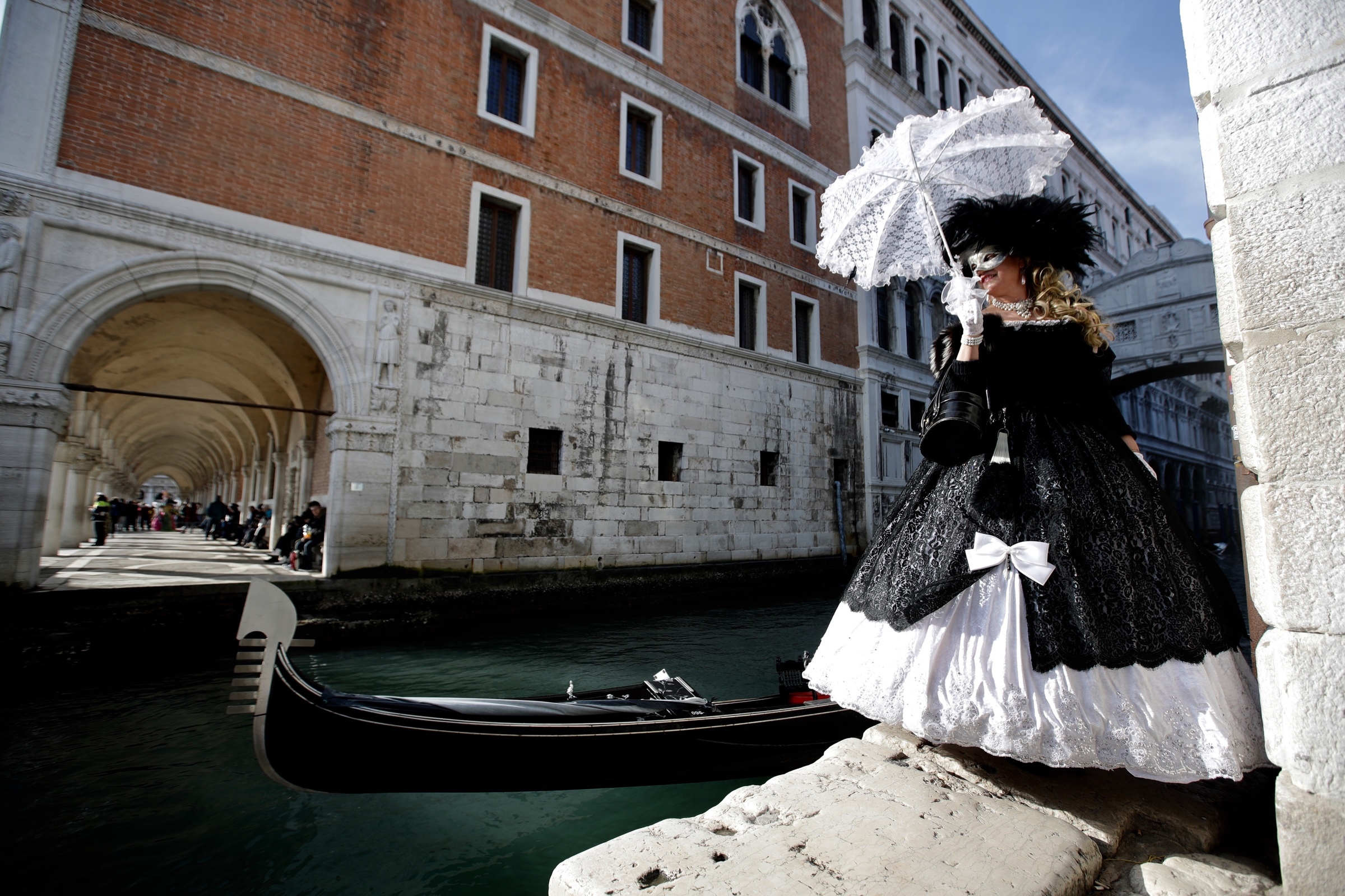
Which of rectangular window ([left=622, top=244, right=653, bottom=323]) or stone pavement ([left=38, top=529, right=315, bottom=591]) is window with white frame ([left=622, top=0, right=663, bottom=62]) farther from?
stone pavement ([left=38, top=529, right=315, bottom=591])

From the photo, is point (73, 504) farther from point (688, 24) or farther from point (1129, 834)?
point (1129, 834)

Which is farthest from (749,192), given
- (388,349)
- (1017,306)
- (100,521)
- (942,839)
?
(100,521)

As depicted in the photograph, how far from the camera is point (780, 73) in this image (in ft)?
48.0

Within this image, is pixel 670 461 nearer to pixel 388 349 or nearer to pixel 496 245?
pixel 496 245

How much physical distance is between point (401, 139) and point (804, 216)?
29.5ft

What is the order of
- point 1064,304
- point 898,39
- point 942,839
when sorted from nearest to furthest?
point 942,839, point 1064,304, point 898,39

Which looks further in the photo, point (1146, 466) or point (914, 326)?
point (914, 326)

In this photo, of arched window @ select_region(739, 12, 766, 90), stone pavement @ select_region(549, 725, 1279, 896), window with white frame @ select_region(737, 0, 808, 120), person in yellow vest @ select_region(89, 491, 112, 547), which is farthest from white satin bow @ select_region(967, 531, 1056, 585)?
person in yellow vest @ select_region(89, 491, 112, 547)

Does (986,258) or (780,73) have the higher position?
(780,73)

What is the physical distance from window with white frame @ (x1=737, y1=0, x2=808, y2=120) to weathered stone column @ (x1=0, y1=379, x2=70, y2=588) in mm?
12955

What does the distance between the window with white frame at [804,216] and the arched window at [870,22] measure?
19.0 feet

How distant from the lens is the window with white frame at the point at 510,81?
9883 mm

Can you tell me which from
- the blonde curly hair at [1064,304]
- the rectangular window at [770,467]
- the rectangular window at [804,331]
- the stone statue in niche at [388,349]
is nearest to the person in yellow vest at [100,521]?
the stone statue in niche at [388,349]

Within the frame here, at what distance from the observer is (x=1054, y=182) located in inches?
895
